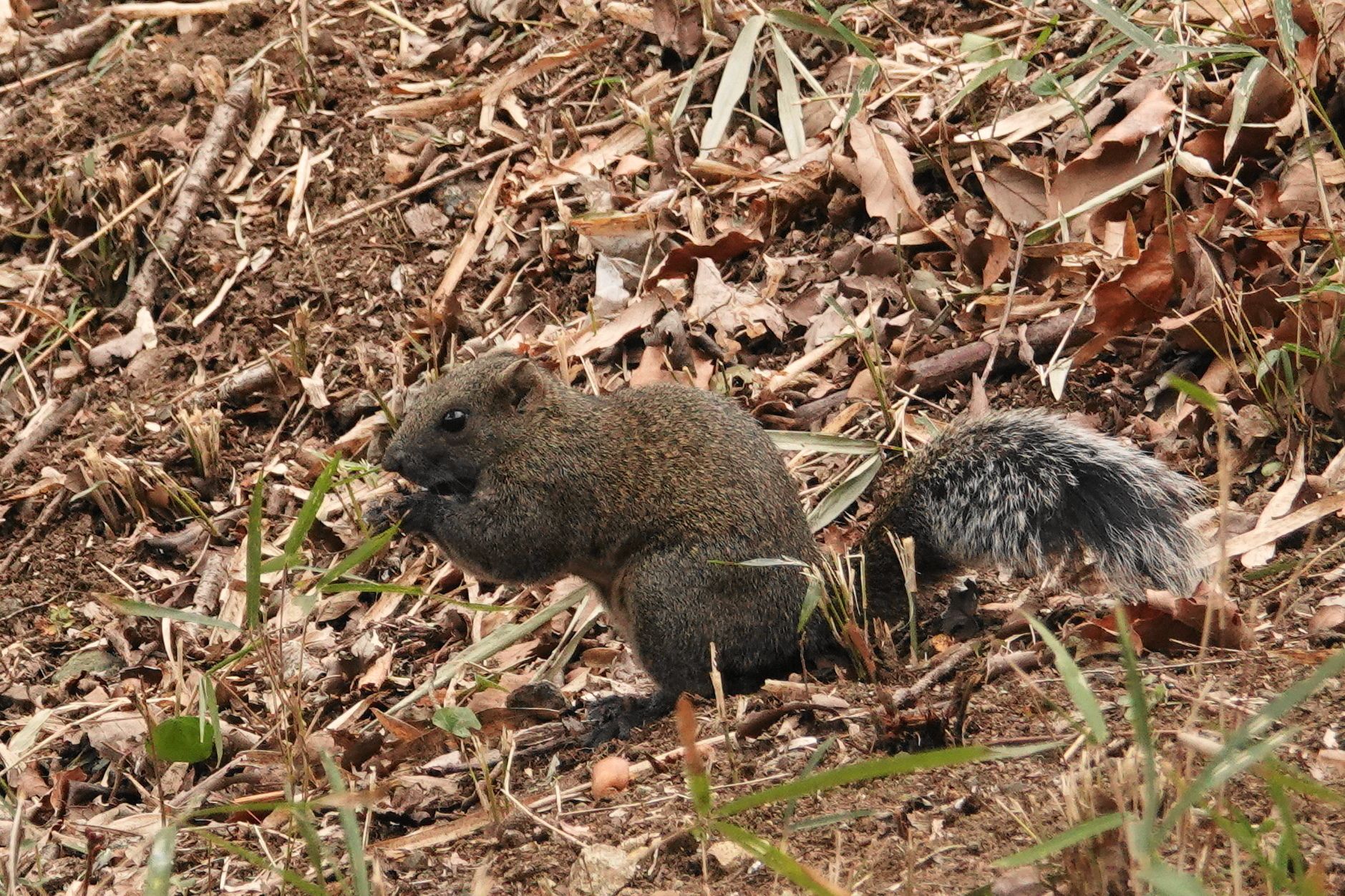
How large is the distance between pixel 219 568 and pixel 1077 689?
431cm

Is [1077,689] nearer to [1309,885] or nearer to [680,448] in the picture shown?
[1309,885]

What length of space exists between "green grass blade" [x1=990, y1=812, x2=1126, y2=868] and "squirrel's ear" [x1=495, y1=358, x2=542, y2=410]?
294 centimetres

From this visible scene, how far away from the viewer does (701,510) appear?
4.56 m

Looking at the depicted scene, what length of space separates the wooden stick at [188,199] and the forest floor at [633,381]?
3cm

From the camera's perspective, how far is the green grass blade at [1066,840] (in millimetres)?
2133

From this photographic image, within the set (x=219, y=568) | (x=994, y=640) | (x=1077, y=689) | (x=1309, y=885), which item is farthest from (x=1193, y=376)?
(x=219, y=568)

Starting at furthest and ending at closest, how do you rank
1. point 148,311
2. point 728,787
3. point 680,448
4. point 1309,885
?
point 148,311
point 680,448
point 728,787
point 1309,885

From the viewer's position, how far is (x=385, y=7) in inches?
313

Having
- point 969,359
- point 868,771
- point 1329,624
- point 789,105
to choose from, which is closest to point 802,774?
point 868,771

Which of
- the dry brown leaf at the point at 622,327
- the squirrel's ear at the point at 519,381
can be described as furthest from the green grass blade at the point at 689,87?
the squirrel's ear at the point at 519,381

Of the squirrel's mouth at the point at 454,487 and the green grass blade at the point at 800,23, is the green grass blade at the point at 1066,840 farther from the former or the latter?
the green grass blade at the point at 800,23

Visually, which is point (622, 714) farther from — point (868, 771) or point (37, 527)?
point (37, 527)

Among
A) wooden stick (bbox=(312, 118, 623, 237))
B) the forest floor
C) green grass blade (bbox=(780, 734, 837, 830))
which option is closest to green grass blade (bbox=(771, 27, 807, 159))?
the forest floor

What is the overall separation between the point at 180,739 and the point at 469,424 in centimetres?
176
